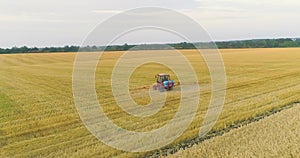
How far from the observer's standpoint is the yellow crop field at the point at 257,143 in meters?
8.32

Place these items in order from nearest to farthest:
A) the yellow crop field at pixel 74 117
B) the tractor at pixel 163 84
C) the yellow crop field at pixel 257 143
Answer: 1. the yellow crop field at pixel 257 143
2. the yellow crop field at pixel 74 117
3. the tractor at pixel 163 84

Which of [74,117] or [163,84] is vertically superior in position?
[163,84]

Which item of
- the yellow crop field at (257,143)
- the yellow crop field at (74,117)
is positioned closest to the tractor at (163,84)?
the yellow crop field at (74,117)

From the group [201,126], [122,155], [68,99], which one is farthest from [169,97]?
[122,155]

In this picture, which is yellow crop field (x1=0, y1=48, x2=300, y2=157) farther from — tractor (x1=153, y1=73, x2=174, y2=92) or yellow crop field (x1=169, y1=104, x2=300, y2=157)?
yellow crop field (x1=169, y1=104, x2=300, y2=157)

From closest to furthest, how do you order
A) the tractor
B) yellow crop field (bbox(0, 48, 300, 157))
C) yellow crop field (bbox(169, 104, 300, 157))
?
yellow crop field (bbox(169, 104, 300, 157)), yellow crop field (bbox(0, 48, 300, 157)), the tractor

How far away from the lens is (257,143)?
29.6 ft

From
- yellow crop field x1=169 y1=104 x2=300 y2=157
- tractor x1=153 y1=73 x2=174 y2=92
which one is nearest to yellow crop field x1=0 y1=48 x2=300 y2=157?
tractor x1=153 y1=73 x2=174 y2=92

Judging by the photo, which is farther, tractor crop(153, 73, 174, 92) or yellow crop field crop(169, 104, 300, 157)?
tractor crop(153, 73, 174, 92)

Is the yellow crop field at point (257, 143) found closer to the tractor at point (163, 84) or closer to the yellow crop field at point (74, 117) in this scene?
the yellow crop field at point (74, 117)

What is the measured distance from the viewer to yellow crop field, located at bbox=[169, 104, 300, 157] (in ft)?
27.3

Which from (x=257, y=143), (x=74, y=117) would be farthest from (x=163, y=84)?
(x=257, y=143)

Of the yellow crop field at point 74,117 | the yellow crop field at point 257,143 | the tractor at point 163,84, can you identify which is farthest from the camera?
the tractor at point 163,84

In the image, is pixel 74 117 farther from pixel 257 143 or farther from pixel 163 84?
pixel 163 84
